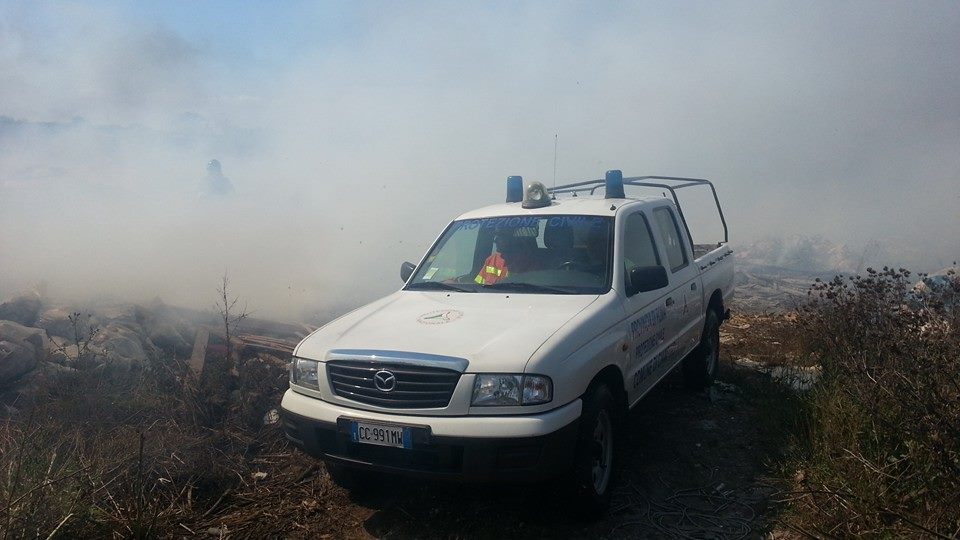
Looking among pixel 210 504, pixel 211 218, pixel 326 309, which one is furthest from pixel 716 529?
pixel 211 218

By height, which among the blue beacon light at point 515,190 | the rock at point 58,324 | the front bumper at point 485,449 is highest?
the blue beacon light at point 515,190

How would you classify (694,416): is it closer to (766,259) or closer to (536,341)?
(536,341)

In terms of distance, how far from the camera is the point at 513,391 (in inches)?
121

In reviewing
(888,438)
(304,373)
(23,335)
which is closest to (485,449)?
(304,373)

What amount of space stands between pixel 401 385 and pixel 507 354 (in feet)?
1.81

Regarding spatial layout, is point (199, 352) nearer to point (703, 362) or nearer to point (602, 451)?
point (602, 451)

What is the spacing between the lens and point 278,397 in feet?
17.0

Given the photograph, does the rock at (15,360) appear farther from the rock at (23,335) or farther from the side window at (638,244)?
the side window at (638,244)

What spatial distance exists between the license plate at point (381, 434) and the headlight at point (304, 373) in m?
0.40

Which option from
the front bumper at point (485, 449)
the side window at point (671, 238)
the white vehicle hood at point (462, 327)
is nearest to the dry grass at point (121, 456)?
the white vehicle hood at point (462, 327)

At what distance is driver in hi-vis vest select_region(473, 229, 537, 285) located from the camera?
14.3 ft

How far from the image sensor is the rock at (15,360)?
17.4ft

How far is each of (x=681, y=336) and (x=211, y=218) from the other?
10.9 metres

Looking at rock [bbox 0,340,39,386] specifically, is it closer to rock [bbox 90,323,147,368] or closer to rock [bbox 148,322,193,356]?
rock [bbox 90,323,147,368]
